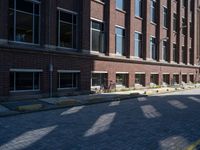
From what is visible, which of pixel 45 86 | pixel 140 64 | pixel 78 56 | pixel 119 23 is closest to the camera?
pixel 45 86

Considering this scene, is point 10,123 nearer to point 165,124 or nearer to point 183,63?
point 165,124

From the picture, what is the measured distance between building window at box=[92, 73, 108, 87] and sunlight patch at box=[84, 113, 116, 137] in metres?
10.1

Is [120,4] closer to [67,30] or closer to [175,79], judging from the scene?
[67,30]

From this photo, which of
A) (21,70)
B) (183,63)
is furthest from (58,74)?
(183,63)

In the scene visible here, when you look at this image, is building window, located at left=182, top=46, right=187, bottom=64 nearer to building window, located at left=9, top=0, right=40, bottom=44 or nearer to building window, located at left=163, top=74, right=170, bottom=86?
building window, located at left=163, top=74, right=170, bottom=86

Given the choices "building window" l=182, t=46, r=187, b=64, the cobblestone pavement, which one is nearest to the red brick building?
the cobblestone pavement

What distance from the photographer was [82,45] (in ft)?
70.2

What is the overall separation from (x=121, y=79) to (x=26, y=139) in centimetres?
1866

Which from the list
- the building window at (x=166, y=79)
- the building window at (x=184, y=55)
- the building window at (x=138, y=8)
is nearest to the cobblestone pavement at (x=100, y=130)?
the building window at (x=138, y=8)

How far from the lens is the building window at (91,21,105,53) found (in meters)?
23.2

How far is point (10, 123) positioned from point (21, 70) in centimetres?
658

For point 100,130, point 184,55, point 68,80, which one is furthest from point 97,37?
point 184,55

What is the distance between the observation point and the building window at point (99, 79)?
2306 centimetres

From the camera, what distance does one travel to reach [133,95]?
70.0 ft
